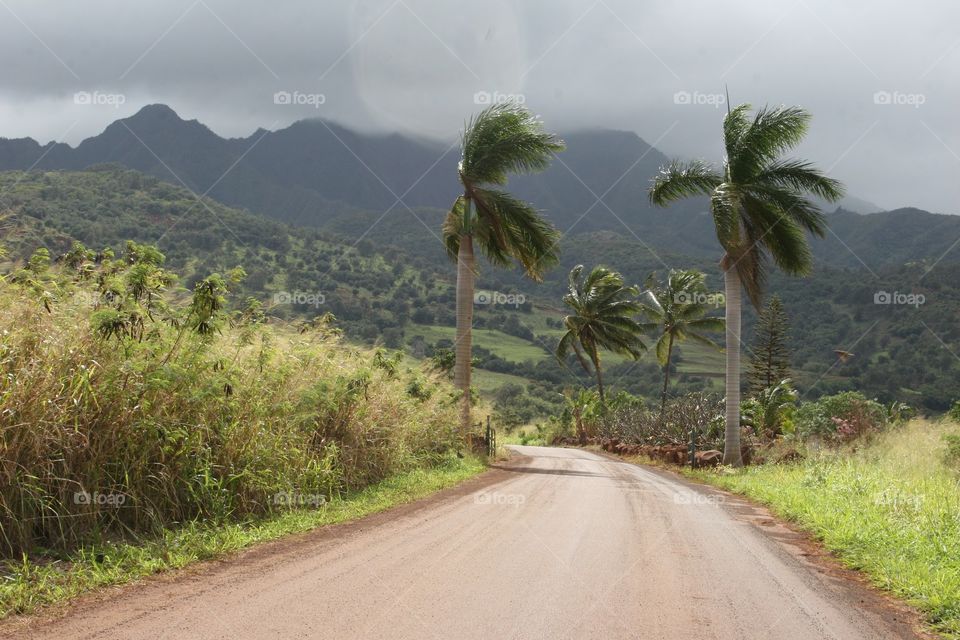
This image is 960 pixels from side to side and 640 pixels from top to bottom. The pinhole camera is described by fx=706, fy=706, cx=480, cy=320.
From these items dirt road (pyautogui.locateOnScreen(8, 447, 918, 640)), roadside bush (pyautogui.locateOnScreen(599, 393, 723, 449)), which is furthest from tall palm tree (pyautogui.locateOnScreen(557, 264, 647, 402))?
dirt road (pyautogui.locateOnScreen(8, 447, 918, 640))

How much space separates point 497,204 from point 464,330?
3.96 m

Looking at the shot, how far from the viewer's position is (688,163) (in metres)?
21.5

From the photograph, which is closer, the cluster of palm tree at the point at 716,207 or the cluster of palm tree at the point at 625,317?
the cluster of palm tree at the point at 716,207

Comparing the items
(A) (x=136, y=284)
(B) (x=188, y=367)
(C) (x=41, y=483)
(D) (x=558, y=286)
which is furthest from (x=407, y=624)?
(D) (x=558, y=286)

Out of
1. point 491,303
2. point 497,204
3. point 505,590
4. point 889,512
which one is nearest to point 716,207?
point 497,204

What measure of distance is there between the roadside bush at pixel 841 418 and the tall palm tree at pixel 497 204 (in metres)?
9.80

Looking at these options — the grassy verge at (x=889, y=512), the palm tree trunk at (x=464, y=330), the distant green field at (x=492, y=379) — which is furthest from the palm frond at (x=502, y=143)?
the distant green field at (x=492, y=379)

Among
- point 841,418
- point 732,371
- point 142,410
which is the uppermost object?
point 732,371

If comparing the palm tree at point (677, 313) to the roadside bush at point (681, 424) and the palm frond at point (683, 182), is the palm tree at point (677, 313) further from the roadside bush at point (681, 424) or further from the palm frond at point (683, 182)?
the palm frond at point (683, 182)

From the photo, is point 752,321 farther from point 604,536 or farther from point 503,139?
point 604,536

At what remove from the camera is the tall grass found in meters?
6.09

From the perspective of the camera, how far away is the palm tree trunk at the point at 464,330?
66.0ft

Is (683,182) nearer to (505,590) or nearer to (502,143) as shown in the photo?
(502,143)

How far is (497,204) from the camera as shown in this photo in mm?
21047
